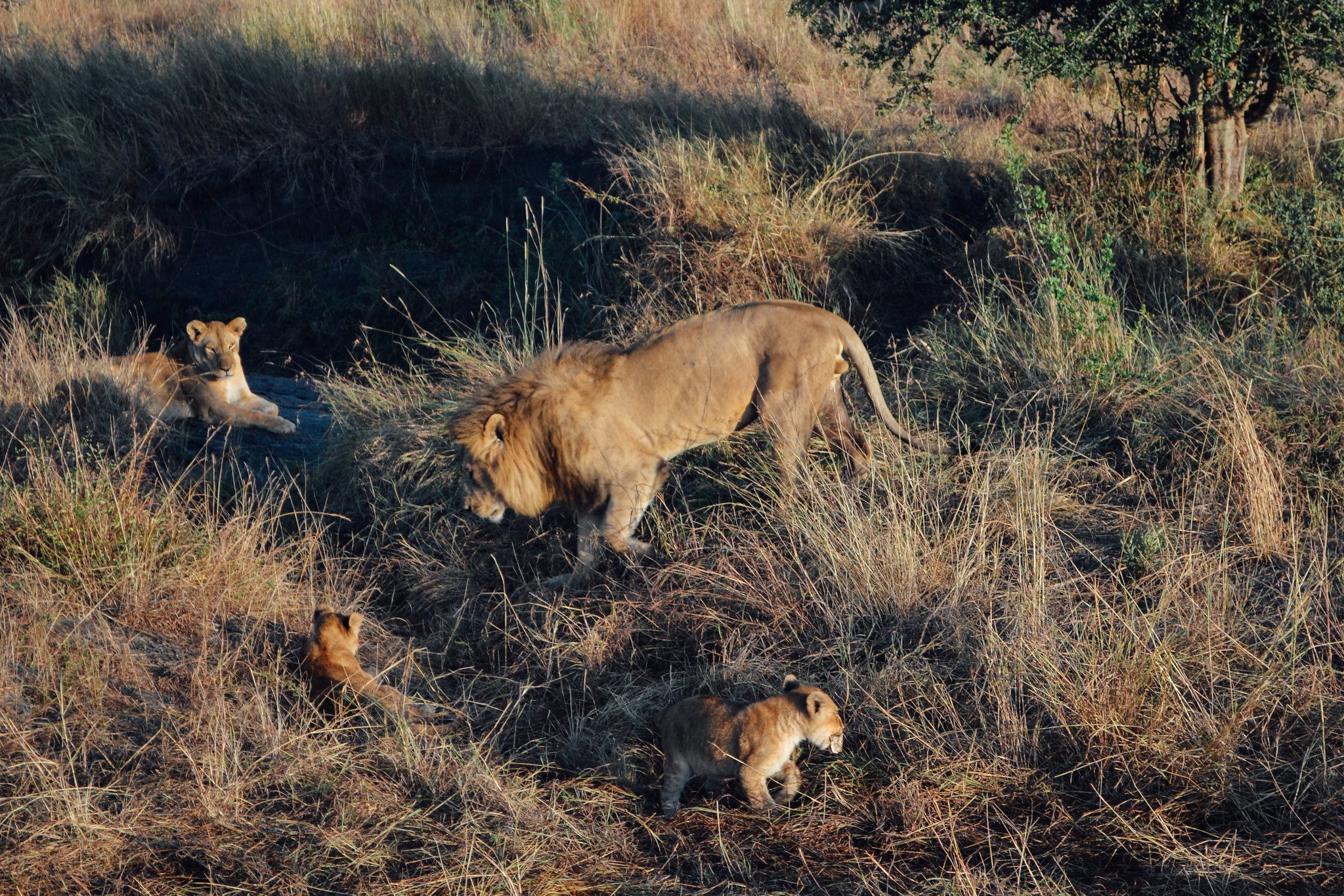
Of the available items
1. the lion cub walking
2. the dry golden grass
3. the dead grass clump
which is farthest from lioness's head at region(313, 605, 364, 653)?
the dead grass clump

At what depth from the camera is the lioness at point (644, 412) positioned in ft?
20.2

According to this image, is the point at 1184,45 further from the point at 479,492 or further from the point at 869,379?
the point at 479,492

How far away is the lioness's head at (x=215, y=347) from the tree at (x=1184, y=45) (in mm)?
5093

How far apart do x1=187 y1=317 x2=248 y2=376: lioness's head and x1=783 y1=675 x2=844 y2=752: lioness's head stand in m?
6.21

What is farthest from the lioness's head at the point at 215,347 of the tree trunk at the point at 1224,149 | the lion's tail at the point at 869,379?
the tree trunk at the point at 1224,149

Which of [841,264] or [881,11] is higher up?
[881,11]

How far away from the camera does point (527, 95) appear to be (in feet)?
40.6

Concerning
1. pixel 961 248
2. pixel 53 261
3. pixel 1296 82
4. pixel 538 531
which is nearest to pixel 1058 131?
pixel 961 248

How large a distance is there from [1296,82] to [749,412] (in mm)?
4798

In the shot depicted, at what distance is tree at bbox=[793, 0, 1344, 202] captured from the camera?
7680 millimetres

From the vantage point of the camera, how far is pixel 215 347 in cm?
911

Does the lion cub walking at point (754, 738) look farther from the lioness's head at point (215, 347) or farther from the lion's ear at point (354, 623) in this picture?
the lioness's head at point (215, 347)

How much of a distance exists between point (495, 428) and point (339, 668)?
173 cm

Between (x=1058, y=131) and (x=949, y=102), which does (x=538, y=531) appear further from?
(x=949, y=102)
